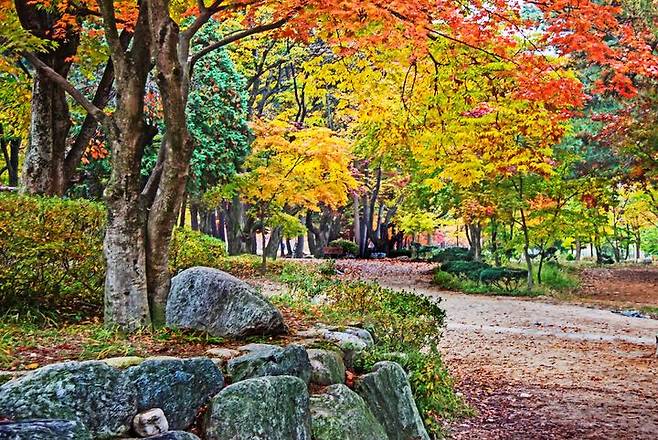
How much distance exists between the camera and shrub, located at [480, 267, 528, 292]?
15422 mm

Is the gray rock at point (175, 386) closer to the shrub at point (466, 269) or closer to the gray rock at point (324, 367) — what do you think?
the gray rock at point (324, 367)

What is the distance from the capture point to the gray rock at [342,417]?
358 cm

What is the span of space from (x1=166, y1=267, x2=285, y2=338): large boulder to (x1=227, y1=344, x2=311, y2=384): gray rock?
40 centimetres

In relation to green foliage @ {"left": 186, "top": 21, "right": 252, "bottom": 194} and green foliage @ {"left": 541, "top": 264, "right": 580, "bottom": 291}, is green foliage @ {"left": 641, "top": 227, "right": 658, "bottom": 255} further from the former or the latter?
green foliage @ {"left": 186, "top": 21, "right": 252, "bottom": 194}

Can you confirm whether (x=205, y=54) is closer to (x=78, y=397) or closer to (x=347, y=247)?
→ (x=78, y=397)

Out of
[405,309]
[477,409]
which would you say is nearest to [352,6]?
[405,309]

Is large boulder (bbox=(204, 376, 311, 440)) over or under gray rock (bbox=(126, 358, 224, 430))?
under

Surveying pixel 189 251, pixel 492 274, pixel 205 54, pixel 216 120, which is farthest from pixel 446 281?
pixel 205 54

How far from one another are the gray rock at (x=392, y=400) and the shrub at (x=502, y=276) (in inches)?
454

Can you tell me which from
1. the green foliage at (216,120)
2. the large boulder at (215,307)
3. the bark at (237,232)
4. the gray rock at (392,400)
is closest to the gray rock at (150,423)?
the large boulder at (215,307)

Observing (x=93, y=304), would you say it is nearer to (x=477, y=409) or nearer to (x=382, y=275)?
(x=477, y=409)

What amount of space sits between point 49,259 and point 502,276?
12.7 metres

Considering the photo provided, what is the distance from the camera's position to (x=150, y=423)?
2682 millimetres

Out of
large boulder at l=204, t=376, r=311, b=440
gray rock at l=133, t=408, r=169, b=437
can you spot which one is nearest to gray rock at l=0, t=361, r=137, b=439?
gray rock at l=133, t=408, r=169, b=437
